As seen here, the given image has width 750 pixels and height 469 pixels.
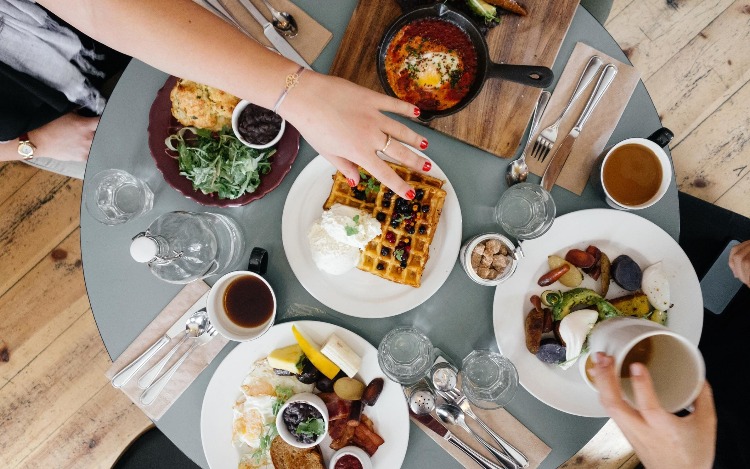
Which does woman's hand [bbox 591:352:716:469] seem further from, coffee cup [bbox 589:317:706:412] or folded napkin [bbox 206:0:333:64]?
folded napkin [bbox 206:0:333:64]

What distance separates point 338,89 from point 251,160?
45 cm

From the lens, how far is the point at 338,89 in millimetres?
1472

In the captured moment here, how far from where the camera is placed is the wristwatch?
2059mm

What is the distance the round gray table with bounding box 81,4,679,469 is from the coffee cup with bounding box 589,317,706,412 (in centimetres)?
38

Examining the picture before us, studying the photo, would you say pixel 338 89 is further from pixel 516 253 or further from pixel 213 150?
pixel 516 253

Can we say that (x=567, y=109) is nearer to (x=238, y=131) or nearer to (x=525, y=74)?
(x=525, y=74)

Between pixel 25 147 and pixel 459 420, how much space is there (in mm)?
2068

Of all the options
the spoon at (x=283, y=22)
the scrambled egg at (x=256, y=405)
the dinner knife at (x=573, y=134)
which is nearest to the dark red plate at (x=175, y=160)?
the spoon at (x=283, y=22)

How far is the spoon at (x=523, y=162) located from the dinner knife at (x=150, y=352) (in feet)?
4.22

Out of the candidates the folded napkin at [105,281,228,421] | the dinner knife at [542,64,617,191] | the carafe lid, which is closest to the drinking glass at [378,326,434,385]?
the folded napkin at [105,281,228,421]

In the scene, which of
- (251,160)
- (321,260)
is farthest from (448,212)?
(251,160)

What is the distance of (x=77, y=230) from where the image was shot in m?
2.97

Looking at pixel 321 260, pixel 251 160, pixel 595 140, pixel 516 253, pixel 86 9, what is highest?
pixel 595 140

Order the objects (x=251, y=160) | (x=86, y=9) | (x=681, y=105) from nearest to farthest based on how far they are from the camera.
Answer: (x=86, y=9) < (x=251, y=160) < (x=681, y=105)
